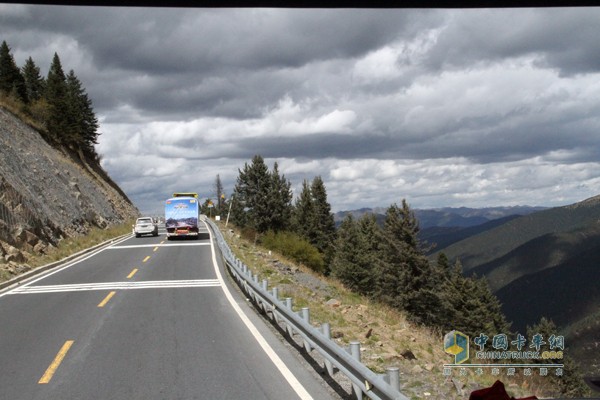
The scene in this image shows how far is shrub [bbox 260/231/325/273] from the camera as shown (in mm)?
64938

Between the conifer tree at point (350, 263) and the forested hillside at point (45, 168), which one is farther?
the conifer tree at point (350, 263)

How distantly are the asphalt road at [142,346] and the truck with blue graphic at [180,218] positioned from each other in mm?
19979

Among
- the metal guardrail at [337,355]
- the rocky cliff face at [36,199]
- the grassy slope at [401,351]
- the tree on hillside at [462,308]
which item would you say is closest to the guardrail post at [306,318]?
the metal guardrail at [337,355]

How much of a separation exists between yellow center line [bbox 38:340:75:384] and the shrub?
5401 cm

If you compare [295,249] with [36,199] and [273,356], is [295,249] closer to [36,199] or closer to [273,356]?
[36,199]

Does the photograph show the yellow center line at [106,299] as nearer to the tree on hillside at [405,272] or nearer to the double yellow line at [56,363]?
the double yellow line at [56,363]

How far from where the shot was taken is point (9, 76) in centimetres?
5997

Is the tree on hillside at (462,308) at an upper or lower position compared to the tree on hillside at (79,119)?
lower

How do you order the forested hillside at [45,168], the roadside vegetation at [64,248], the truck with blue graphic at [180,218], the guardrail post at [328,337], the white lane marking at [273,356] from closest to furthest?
the white lane marking at [273,356] < the guardrail post at [328,337] < the roadside vegetation at [64,248] < the forested hillside at [45,168] < the truck with blue graphic at [180,218]

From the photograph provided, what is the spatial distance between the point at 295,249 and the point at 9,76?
3914 centimetres

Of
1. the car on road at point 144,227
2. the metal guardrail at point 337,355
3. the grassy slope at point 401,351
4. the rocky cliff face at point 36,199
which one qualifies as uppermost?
the rocky cliff face at point 36,199

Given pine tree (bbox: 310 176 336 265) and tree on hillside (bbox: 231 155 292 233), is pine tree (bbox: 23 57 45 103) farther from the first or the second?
pine tree (bbox: 310 176 336 265)

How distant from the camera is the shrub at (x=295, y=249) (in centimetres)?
6494
